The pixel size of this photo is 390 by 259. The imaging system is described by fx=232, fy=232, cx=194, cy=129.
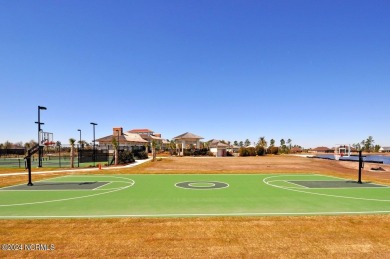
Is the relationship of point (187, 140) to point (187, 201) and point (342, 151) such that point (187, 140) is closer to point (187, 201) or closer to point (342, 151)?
point (342, 151)

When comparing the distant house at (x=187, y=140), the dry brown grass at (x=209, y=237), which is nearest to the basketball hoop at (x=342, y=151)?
the dry brown grass at (x=209, y=237)

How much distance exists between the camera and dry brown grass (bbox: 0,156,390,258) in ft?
20.6

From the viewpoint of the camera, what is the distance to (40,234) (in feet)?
24.0

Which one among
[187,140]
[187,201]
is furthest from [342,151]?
[187,140]

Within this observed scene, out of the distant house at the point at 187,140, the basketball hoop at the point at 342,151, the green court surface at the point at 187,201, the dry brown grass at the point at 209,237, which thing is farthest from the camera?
the distant house at the point at 187,140

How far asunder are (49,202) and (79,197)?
1468 millimetres

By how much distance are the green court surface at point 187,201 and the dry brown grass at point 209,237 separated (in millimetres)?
1005

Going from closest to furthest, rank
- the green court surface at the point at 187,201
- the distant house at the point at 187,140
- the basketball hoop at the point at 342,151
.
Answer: the green court surface at the point at 187,201
the basketball hoop at the point at 342,151
the distant house at the point at 187,140

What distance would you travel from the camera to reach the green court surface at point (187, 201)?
32.1 ft

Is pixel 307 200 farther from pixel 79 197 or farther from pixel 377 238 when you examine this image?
pixel 79 197

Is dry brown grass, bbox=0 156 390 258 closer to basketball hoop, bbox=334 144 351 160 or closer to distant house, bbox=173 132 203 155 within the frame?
basketball hoop, bbox=334 144 351 160

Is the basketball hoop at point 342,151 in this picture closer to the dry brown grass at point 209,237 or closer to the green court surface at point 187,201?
the green court surface at point 187,201

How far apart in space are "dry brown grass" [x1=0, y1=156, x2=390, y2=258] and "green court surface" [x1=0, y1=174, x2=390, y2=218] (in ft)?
3.30

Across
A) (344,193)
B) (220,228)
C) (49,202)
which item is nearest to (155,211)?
(220,228)
